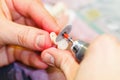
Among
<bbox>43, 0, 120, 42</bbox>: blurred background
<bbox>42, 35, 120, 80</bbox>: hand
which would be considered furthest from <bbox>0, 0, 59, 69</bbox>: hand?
<bbox>43, 0, 120, 42</bbox>: blurred background

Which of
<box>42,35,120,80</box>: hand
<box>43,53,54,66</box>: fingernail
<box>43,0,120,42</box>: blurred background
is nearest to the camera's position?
<box>42,35,120,80</box>: hand

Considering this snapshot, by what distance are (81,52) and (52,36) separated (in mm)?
108

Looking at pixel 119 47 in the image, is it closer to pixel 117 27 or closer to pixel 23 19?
pixel 23 19

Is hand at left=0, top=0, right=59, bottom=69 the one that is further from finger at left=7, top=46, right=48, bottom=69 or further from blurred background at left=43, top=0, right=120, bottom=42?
blurred background at left=43, top=0, right=120, bottom=42

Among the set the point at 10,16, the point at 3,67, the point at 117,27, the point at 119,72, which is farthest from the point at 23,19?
the point at 117,27

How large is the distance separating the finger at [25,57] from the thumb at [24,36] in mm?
61

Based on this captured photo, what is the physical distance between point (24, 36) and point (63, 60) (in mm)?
138

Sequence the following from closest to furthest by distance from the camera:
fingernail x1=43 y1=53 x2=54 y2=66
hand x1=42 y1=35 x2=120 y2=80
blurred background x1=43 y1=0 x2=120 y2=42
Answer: hand x1=42 y1=35 x2=120 y2=80, fingernail x1=43 y1=53 x2=54 y2=66, blurred background x1=43 y1=0 x2=120 y2=42

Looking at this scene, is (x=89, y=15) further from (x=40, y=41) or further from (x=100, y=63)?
(x=100, y=63)

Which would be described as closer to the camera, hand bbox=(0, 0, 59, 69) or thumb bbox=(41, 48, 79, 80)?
thumb bbox=(41, 48, 79, 80)

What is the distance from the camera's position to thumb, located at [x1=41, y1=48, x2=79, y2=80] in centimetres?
56

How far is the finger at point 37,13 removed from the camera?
2.37ft

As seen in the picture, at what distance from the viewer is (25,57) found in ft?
2.51

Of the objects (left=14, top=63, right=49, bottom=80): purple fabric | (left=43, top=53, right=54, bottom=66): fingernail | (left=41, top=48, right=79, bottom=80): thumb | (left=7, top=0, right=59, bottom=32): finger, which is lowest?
(left=14, top=63, right=49, bottom=80): purple fabric
